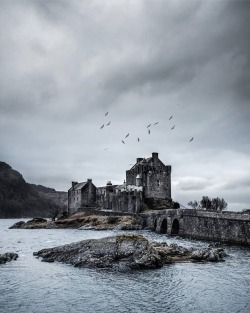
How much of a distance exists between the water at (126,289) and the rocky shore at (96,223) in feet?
165

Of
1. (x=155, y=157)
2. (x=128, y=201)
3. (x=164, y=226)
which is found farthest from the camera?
(x=155, y=157)

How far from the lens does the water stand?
21031 millimetres

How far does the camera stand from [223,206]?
388ft

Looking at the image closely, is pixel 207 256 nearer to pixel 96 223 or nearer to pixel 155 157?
pixel 96 223

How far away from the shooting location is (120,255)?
107ft

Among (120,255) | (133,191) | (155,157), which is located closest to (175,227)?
(133,191)

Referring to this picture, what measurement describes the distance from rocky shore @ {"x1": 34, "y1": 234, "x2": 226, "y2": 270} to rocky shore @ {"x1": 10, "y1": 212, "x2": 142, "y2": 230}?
4608 centimetres

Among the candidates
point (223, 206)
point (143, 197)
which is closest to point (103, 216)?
point (143, 197)

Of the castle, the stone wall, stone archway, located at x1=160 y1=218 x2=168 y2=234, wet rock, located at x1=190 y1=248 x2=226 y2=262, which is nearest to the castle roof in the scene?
the castle

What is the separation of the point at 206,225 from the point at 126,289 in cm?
3437

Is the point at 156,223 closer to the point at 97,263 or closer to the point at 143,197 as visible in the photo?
the point at 143,197

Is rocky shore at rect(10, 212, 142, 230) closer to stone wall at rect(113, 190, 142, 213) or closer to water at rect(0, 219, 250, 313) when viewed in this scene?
stone wall at rect(113, 190, 142, 213)

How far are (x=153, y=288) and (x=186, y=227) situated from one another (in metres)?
40.2

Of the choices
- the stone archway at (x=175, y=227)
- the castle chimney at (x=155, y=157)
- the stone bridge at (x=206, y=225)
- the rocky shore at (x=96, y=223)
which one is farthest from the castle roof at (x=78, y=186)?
the stone archway at (x=175, y=227)
